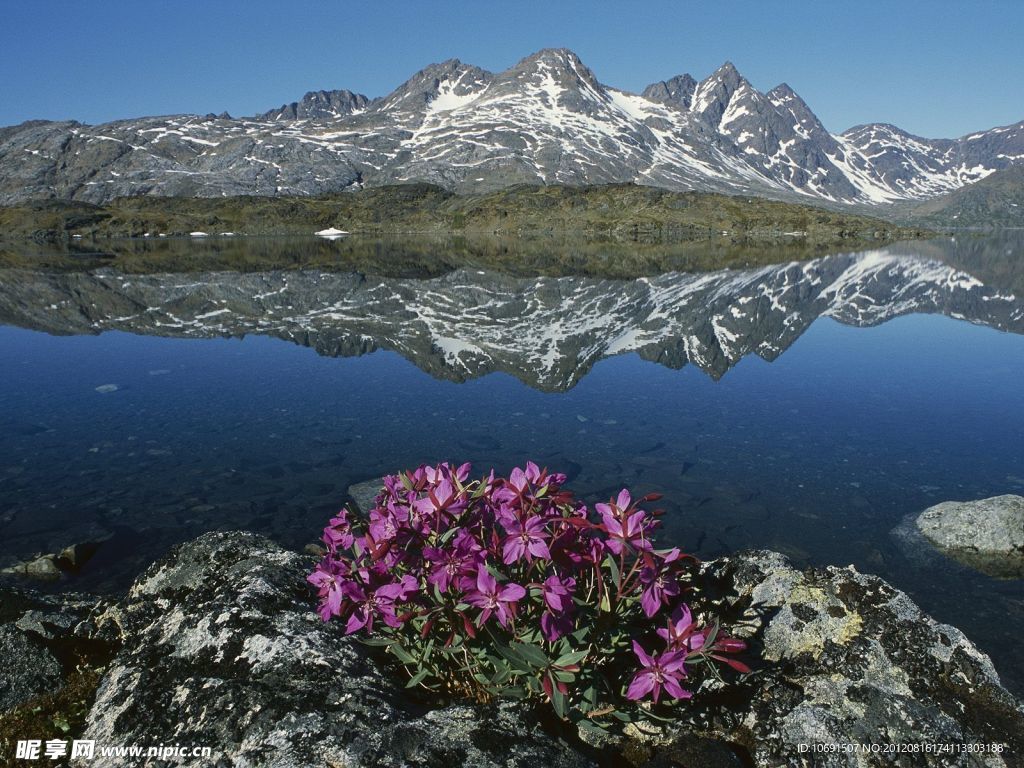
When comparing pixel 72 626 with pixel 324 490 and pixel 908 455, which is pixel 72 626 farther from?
pixel 908 455

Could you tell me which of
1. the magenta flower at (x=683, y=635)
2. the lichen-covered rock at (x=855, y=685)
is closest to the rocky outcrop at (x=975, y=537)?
the lichen-covered rock at (x=855, y=685)

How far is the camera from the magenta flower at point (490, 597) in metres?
4.00

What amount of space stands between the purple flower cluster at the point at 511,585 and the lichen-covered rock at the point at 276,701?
348mm

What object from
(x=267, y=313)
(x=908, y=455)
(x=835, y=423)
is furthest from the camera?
(x=267, y=313)

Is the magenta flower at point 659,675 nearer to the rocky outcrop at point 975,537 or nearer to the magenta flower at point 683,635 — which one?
the magenta flower at point 683,635

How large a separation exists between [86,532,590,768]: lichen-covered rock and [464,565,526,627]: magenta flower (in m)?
0.76

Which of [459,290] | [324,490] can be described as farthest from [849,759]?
[459,290]

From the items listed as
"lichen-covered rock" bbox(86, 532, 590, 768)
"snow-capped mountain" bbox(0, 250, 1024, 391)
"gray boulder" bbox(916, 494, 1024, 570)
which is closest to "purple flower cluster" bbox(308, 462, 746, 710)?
"lichen-covered rock" bbox(86, 532, 590, 768)

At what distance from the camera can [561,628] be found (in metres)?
4.08

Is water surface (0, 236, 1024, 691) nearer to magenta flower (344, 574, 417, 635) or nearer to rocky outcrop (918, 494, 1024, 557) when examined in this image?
rocky outcrop (918, 494, 1024, 557)

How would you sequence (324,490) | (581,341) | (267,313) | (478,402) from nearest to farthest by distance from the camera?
(324,490) → (478,402) → (581,341) → (267,313)

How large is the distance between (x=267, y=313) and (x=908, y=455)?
36652 mm

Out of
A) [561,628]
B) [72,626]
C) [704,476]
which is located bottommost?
[704,476]

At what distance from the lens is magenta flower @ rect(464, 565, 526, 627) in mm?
4000
